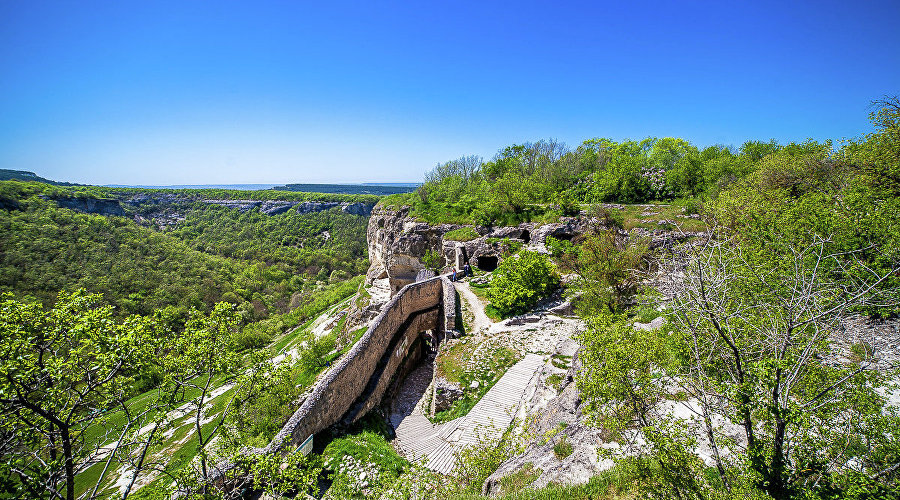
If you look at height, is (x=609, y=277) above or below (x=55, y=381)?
below

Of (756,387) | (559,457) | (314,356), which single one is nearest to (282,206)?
(314,356)

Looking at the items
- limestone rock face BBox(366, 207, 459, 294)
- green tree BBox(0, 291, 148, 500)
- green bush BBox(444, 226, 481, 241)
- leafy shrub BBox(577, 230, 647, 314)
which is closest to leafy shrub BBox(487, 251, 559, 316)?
leafy shrub BBox(577, 230, 647, 314)

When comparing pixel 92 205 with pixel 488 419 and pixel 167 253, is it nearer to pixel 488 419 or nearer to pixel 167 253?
pixel 167 253

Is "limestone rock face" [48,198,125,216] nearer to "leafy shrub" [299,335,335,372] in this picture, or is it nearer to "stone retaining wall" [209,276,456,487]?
"leafy shrub" [299,335,335,372]

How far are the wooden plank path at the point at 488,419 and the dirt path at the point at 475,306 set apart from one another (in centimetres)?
438

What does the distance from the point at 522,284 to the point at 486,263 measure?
962 cm

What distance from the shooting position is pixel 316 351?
16.9m

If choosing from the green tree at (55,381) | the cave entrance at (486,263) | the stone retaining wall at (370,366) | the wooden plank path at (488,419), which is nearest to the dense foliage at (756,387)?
the wooden plank path at (488,419)

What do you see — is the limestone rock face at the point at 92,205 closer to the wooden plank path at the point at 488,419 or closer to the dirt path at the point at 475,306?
the dirt path at the point at 475,306

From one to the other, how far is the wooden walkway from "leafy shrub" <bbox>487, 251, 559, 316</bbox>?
438 centimetres

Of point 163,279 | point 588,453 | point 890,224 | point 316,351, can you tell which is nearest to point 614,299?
point 890,224

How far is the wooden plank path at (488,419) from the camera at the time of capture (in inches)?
392

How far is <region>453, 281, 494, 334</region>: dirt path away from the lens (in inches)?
691

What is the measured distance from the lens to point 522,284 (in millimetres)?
17984
